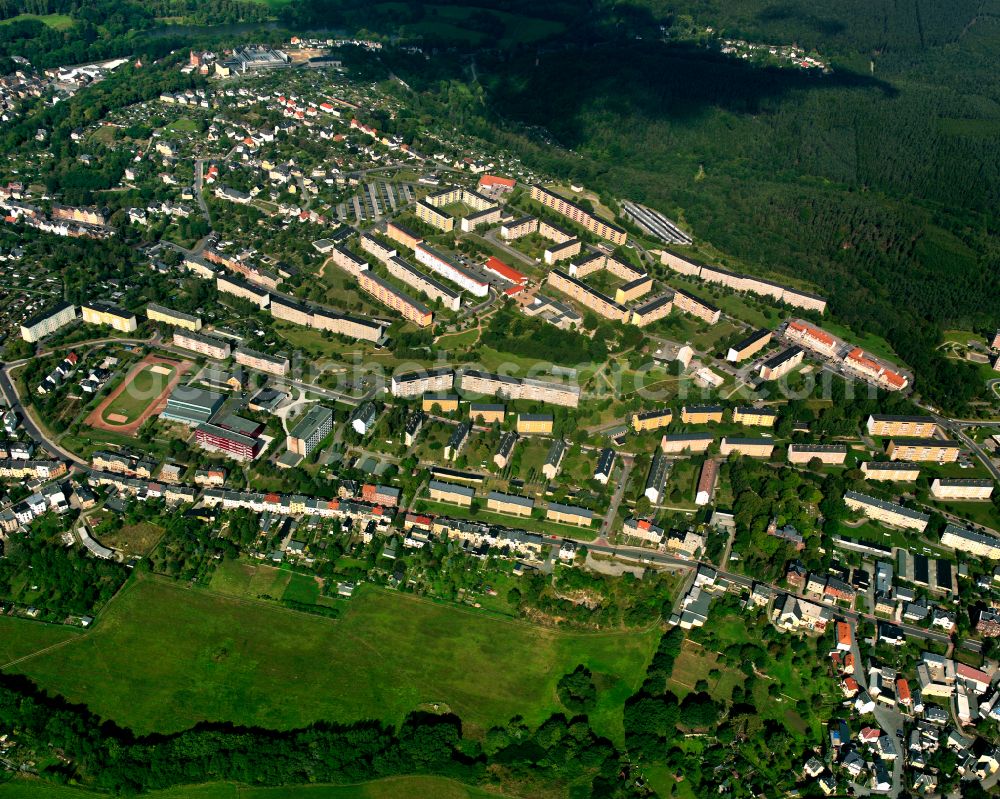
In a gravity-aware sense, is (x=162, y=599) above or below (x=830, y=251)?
below

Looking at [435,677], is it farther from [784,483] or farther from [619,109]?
[619,109]

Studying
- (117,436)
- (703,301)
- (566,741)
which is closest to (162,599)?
(117,436)

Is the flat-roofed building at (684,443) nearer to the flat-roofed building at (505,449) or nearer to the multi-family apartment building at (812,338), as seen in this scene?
the flat-roofed building at (505,449)

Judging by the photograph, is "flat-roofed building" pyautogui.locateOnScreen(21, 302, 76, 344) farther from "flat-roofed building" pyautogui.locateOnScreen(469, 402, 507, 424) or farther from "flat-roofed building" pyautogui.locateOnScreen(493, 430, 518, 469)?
"flat-roofed building" pyautogui.locateOnScreen(493, 430, 518, 469)

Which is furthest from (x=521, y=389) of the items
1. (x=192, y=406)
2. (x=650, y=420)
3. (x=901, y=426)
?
(x=901, y=426)

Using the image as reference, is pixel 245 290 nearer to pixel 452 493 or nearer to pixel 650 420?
pixel 452 493

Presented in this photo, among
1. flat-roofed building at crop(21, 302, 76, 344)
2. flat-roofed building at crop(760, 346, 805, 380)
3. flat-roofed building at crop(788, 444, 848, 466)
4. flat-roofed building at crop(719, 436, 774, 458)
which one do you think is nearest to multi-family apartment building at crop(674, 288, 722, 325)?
flat-roofed building at crop(760, 346, 805, 380)

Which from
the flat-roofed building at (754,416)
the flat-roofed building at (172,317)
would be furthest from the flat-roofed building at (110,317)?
the flat-roofed building at (754,416)
